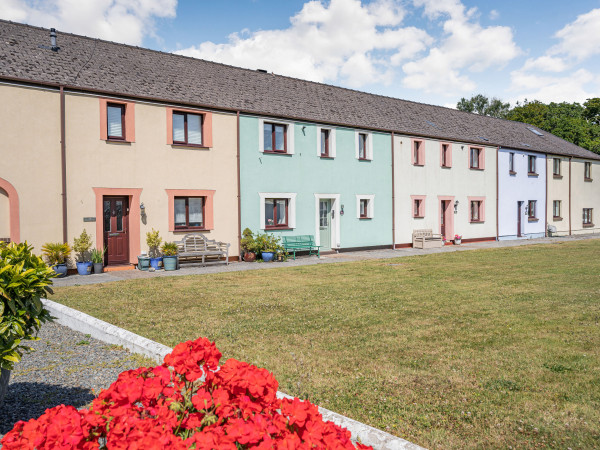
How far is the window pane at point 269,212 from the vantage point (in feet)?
66.2

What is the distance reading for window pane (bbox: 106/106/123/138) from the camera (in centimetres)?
1633

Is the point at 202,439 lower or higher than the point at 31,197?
lower

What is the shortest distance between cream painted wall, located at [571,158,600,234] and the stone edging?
3746 centimetres

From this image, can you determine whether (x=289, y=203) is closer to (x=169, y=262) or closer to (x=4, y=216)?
(x=169, y=262)

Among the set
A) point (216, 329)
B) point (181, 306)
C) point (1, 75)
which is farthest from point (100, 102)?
point (216, 329)

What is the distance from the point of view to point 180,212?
1780cm

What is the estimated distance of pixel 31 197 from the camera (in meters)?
14.6

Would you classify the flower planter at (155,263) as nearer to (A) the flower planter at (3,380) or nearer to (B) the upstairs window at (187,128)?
(B) the upstairs window at (187,128)

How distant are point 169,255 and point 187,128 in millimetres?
5176

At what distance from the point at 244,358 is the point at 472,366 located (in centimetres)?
284

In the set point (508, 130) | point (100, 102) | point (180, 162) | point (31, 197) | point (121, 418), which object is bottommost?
point (121, 418)

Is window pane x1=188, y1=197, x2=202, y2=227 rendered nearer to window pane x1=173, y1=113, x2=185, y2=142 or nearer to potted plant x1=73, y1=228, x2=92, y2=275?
window pane x1=173, y1=113, x2=185, y2=142

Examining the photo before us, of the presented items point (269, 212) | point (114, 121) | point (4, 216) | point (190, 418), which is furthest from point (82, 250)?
point (190, 418)

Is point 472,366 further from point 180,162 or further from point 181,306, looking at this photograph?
point 180,162
